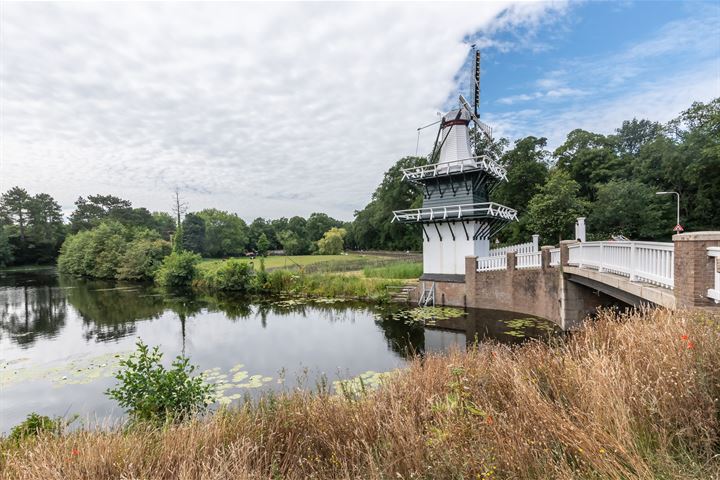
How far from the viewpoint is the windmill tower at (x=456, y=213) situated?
60.3 feet

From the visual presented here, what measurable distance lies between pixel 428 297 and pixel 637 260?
38.5 ft

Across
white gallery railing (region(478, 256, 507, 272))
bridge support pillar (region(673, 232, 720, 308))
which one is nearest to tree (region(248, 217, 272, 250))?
white gallery railing (region(478, 256, 507, 272))

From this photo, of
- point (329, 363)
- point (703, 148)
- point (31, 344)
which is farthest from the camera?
point (703, 148)

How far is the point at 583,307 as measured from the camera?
39.9 feet

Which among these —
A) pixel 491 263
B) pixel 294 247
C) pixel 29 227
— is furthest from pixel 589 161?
pixel 29 227

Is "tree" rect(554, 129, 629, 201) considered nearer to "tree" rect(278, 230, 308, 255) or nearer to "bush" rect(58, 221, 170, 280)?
"tree" rect(278, 230, 308, 255)

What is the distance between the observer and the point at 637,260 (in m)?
6.80

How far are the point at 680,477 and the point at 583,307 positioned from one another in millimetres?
11803

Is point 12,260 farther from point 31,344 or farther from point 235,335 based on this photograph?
point 235,335

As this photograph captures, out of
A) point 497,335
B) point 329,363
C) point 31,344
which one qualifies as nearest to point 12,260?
point 31,344

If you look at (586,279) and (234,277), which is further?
(234,277)

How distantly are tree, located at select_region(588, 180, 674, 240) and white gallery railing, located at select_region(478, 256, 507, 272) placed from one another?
1264cm

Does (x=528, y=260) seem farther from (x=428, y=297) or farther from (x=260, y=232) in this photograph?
(x=260, y=232)

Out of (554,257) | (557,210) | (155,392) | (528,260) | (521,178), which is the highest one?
(521,178)
